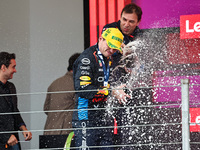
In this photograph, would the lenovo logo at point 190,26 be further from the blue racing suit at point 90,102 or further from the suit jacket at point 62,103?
the blue racing suit at point 90,102

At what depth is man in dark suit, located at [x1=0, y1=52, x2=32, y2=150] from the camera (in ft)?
10.7

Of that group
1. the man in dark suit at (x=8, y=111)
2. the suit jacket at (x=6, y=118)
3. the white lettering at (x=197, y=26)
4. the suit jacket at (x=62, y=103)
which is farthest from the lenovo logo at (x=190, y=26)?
the suit jacket at (x=6, y=118)

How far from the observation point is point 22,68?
15.7ft

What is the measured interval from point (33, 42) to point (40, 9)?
0.32m

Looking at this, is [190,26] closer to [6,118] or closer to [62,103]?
[62,103]

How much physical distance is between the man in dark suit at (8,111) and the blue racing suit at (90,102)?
20.3 inches

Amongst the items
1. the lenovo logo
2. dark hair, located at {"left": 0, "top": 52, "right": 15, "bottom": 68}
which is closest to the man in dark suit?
dark hair, located at {"left": 0, "top": 52, "right": 15, "bottom": 68}

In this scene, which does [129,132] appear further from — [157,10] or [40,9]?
[40,9]

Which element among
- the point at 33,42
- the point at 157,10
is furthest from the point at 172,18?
the point at 33,42

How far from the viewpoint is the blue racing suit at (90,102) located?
2.87 meters

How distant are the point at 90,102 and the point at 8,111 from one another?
2.21 ft

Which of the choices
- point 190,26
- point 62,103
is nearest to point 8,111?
point 62,103

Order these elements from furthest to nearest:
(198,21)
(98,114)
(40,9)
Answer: (40,9)
(198,21)
(98,114)

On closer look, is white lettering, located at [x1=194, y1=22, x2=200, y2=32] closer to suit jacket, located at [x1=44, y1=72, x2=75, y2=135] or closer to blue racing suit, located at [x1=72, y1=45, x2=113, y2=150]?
suit jacket, located at [x1=44, y1=72, x2=75, y2=135]
